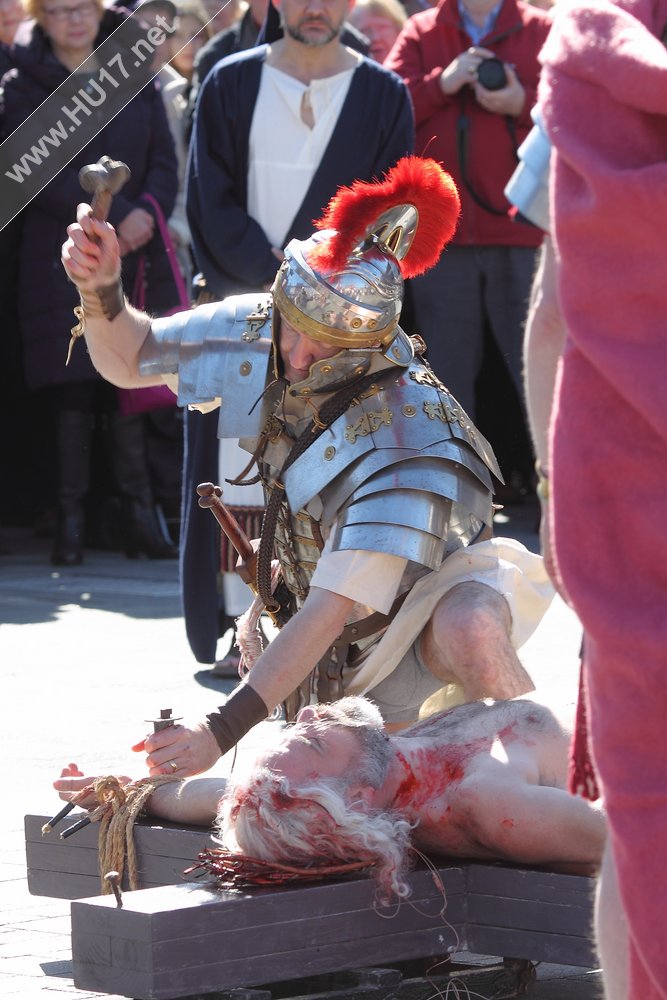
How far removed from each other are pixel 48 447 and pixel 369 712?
6040 mm

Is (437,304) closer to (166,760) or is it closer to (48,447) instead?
(48,447)

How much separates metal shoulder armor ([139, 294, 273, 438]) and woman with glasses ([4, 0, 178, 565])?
3.67 m

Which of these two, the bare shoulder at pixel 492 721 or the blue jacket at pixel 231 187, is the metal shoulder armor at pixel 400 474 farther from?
the blue jacket at pixel 231 187

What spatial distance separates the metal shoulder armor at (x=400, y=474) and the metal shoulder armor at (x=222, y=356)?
19 centimetres

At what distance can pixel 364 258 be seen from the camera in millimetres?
3547

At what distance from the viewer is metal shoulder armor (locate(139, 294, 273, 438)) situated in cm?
370

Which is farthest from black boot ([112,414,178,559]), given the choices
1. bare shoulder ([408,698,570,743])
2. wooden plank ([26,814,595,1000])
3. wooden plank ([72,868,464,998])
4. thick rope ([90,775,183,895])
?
wooden plank ([72,868,464,998])

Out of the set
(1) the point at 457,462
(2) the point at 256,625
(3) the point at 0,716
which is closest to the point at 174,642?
(3) the point at 0,716

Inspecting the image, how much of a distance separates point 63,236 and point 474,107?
6.12 feet

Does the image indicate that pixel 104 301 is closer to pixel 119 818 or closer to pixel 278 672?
pixel 278 672

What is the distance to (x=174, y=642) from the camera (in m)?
6.21

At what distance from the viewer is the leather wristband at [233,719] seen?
10.2 ft

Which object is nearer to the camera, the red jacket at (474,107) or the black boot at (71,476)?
the red jacket at (474,107)

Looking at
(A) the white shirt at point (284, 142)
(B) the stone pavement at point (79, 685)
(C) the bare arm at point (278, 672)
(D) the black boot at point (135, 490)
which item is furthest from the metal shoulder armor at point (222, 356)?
(D) the black boot at point (135, 490)
